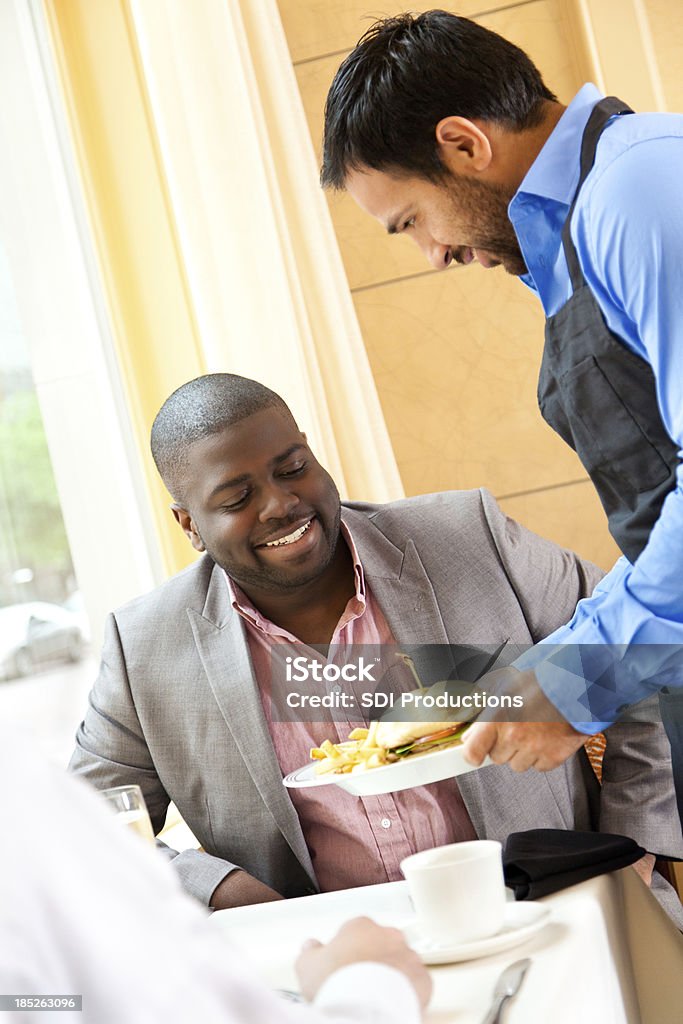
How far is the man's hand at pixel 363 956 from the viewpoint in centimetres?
74

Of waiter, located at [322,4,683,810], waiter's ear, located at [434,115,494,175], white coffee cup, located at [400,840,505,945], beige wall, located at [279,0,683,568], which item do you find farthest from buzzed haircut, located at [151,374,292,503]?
beige wall, located at [279,0,683,568]

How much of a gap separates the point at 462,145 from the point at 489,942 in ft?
2.83

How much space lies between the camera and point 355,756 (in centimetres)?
110

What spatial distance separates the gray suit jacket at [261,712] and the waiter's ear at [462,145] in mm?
544

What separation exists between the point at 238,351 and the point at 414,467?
67 cm

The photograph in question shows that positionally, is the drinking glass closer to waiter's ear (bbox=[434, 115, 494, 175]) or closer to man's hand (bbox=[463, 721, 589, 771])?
man's hand (bbox=[463, 721, 589, 771])

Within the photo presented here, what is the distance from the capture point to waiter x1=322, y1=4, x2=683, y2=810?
3.70 feet

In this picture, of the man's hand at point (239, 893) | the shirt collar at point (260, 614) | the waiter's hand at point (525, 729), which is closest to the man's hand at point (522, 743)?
the waiter's hand at point (525, 729)

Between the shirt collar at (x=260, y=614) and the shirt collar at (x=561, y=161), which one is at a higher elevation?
the shirt collar at (x=561, y=161)

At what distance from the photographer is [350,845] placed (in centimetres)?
149

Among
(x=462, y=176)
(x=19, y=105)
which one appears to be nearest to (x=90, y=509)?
(x=19, y=105)

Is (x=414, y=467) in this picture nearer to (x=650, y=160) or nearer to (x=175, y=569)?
(x=175, y=569)

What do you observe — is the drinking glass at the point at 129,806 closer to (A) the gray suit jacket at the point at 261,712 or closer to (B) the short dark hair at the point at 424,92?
(A) the gray suit jacket at the point at 261,712

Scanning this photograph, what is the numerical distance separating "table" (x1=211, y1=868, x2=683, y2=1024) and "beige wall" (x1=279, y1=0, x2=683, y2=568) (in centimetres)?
181
